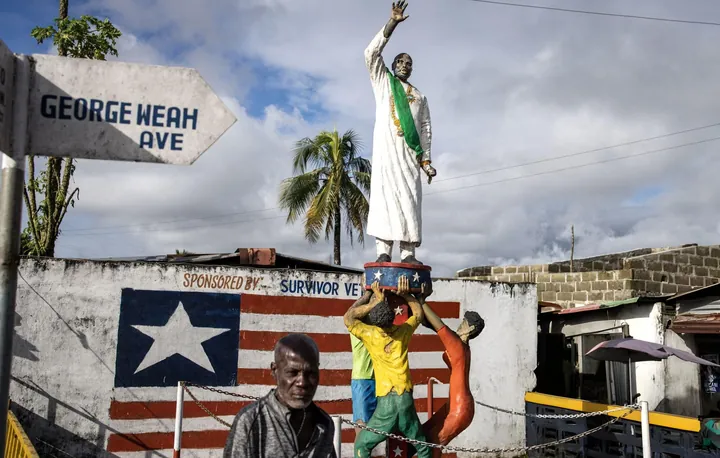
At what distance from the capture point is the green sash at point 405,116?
597 cm

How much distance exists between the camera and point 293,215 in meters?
17.0

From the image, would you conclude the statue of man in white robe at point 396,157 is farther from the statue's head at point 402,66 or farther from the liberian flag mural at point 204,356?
the liberian flag mural at point 204,356

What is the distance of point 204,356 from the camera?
918cm

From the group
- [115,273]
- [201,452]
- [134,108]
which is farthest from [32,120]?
[201,452]

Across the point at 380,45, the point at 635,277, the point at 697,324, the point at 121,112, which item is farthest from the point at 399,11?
the point at 635,277

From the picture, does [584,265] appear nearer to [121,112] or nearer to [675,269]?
[675,269]

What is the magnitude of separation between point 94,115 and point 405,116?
3801 mm

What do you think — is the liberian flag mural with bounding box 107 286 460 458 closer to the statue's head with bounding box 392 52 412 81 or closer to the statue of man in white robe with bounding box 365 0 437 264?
the statue of man in white robe with bounding box 365 0 437 264

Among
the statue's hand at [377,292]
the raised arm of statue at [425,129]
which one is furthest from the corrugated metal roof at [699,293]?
the statue's hand at [377,292]

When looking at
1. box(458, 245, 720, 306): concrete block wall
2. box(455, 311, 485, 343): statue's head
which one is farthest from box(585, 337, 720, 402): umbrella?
box(455, 311, 485, 343): statue's head

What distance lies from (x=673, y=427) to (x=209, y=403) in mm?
6056

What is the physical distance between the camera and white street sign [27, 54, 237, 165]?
2.46 metres

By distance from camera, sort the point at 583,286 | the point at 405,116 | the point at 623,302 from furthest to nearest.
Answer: the point at 583,286, the point at 623,302, the point at 405,116

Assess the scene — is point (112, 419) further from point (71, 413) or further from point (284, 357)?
point (284, 357)
